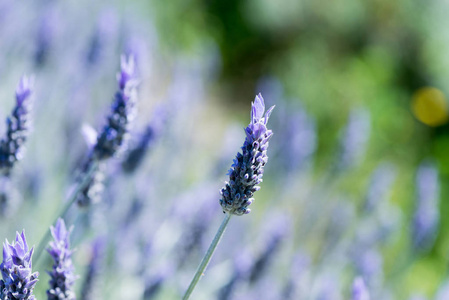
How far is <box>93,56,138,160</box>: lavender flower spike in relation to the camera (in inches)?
46.2

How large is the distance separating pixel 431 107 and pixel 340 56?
4.02 feet

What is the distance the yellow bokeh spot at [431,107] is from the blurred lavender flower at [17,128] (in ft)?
15.4

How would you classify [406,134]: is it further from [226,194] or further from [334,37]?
[226,194]

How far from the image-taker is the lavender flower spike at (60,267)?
94 cm

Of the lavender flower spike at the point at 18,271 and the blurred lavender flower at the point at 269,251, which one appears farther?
the blurred lavender flower at the point at 269,251

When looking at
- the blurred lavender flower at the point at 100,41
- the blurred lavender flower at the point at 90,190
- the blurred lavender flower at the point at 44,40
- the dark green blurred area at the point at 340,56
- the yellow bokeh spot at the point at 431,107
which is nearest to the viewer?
the blurred lavender flower at the point at 90,190

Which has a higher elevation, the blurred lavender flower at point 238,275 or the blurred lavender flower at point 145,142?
the blurred lavender flower at point 145,142

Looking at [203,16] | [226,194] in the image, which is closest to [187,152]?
[226,194]

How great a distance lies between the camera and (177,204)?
2291mm

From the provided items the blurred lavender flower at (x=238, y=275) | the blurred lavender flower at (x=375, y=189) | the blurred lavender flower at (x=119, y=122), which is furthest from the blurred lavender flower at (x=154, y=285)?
the blurred lavender flower at (x=375, y=189)

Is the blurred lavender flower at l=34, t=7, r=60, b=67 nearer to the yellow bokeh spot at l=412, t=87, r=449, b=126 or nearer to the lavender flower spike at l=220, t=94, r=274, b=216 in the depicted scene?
the lavender flower spike at l=220, t=94, r=274, b=216

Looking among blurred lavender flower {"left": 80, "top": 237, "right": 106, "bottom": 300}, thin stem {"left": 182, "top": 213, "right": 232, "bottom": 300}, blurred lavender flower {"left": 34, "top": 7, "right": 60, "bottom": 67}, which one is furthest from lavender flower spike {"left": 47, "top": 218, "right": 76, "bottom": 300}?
blurred lavender flower {"left": 34, "top": 7, "right": 60, "bottom": 67}

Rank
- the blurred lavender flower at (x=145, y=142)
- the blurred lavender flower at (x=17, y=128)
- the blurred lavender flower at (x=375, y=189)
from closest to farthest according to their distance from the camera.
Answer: the blurred lavender flower at (x=17, y=128), the blurred lavender flower at (x=145, y=142), the blurred lavender flower at (x=375, y=189)

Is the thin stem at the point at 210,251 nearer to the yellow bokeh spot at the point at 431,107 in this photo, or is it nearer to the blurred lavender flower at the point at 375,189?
the blurred lavender flower at the point at 375,189
